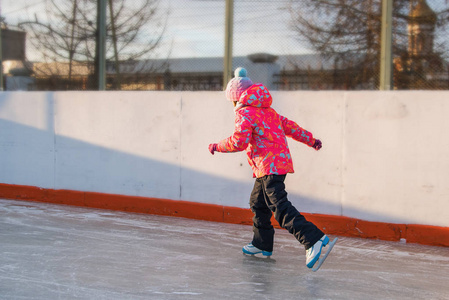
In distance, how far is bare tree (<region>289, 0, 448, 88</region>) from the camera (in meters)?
5.60

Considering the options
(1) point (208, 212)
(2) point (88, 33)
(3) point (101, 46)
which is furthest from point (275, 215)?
(2) point (88, 33)

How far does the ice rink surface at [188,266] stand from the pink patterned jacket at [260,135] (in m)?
0.72

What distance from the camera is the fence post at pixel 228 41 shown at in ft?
20.3

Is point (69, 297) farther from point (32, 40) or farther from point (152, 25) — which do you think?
point (32, 40)

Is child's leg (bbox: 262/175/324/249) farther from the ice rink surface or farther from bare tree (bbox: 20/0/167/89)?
bare tree (bbox: 20/0/167/89)

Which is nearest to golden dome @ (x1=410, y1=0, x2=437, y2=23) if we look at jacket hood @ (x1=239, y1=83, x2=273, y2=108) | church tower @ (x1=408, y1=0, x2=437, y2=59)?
church tower @ (x1=408, y1=0, x2=437, y2=59)

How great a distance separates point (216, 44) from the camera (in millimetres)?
6312

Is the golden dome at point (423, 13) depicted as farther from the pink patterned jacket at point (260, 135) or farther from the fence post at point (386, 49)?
the pink patterned jacket at point (260, 135)

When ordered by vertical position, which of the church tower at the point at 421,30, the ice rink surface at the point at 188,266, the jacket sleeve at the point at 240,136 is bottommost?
the ice rink surface at the point at 188,266

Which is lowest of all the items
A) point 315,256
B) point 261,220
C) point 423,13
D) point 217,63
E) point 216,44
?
point 315,256

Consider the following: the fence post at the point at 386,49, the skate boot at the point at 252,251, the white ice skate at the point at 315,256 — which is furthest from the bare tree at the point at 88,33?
the white ice skate at the point at 315,256

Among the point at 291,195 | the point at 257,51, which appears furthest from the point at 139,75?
the point at 291,195

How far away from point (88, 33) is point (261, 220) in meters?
4.08

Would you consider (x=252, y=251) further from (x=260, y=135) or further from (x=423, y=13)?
(x=423, y=13)
